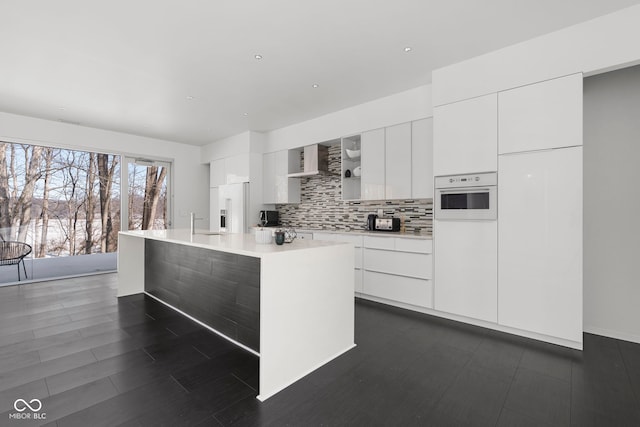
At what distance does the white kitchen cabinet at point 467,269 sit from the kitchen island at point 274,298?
1.26m

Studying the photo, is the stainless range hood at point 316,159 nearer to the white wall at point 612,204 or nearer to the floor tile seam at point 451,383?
the white wall at point 612,204

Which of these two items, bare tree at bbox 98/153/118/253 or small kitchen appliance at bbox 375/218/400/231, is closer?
small kitchen appliance at bbox 375/218/400/231

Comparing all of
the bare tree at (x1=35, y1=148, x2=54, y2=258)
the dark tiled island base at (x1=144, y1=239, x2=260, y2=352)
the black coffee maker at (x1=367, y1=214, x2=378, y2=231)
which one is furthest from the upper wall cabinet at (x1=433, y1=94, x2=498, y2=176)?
the bare tree at (x1=35, y1=148, x2=54, y2=258)

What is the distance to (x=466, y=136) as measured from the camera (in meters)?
3.07

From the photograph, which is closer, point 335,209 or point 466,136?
point 466,136

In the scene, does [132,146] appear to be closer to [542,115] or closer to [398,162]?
[398,162]

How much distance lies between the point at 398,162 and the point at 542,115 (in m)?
1.57

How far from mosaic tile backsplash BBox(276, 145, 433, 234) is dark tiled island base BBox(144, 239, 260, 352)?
2.50 m

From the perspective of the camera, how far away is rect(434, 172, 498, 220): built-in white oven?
292cm

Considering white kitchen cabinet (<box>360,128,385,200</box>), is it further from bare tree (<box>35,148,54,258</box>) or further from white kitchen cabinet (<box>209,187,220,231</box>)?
bare tree (<box>35,148,54,258</box>)

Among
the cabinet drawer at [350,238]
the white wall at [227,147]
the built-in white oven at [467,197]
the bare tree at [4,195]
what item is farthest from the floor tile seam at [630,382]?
the bare tree at [4,195]

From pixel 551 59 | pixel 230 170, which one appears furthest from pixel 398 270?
pixel 230 170

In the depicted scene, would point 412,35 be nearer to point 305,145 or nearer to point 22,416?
point 305,145

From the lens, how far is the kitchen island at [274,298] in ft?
6.29
